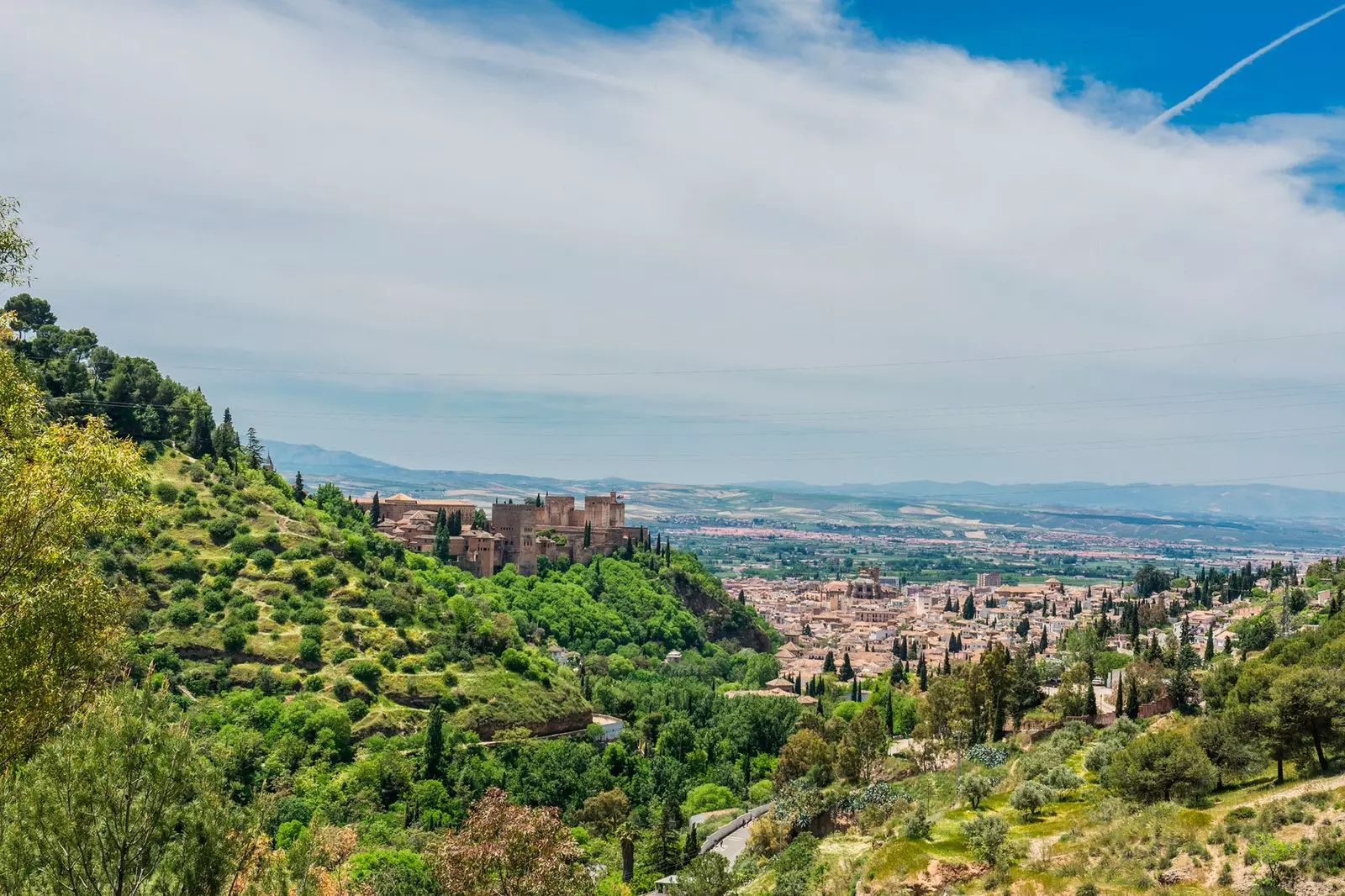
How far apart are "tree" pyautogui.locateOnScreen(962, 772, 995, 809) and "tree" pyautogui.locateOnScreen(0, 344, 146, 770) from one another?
22936 mm

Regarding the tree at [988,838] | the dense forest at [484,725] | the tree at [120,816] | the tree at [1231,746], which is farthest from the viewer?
the tree at [1231,746]

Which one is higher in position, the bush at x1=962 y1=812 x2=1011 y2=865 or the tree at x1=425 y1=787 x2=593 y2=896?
the tree at x1=425 y1=787 x2=593 y2=896

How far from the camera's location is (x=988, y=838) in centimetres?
1988

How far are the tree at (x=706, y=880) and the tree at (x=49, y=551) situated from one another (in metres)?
14.3

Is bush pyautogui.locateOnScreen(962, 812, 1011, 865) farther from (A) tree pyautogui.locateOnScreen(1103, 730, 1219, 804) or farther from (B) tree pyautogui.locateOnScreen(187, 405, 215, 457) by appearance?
(B) tree pyautogui.locateOnScreen(187, 405, 215, 457)

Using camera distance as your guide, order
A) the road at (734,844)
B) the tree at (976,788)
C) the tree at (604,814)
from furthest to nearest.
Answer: the tree at (604,814), the road at (734,844), the tree at (976,788)

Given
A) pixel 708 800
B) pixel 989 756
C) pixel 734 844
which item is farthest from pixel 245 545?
pixel 989 756

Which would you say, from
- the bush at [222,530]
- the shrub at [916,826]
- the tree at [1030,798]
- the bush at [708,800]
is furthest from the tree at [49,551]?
the bush at [222,530]

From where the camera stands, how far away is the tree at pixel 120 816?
306 inches

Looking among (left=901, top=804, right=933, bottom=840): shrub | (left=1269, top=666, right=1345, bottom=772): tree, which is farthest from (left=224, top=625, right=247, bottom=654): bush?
(left=1269, top=666, right=1345, bottom=772): tree

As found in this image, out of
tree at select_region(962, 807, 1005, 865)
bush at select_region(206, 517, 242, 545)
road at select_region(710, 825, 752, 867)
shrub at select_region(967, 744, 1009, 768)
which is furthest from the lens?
bush at select_region(206, 517, 242, 545)

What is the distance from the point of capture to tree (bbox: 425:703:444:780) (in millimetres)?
40031

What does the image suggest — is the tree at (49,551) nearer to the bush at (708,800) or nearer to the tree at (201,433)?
the bush at (708,800)

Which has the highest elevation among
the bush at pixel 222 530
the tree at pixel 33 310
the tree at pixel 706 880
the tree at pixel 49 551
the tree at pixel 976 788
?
the tree at pixel 33 310
